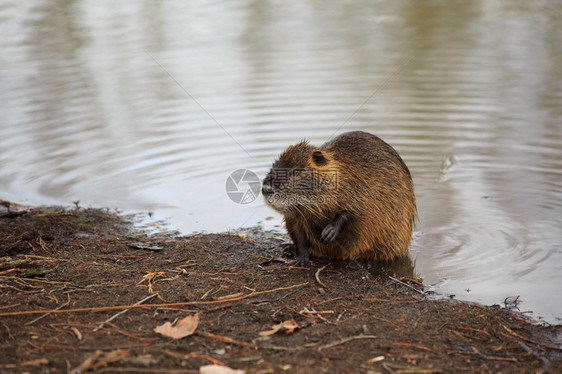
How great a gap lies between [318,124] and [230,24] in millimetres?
6896

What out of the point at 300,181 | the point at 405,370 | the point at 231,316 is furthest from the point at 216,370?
the point at 300,181

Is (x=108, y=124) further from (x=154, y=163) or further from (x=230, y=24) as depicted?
(x=230, y=24)

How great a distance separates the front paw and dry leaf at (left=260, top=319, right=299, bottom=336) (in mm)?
958

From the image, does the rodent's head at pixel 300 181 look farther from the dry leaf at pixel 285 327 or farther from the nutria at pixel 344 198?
the dry leaf at pixel 285 327

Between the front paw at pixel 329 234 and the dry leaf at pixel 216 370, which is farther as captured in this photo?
the front paw at pixel 329 234

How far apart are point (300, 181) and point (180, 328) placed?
1395mm

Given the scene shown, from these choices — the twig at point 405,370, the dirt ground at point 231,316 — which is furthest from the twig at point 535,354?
the twig at point 405,370

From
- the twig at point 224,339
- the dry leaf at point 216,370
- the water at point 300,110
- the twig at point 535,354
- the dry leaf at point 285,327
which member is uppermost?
the dry leaf at point 216,370

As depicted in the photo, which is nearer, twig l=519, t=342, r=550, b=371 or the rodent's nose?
twig l=519, t=342, r=550, b=371

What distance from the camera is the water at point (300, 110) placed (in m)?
5.06

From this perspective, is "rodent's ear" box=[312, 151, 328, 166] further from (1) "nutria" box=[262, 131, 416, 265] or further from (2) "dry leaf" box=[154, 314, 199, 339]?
(2) "dry leaf" box=[154, 314, 199, 339]

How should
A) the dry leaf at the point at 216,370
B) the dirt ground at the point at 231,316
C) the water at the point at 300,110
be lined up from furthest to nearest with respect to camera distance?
the water at the point at 300,110 → the dirt ground at the point at 231,316 → the dry leaf at the point at 216,370

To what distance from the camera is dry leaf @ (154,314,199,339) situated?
2.92 m

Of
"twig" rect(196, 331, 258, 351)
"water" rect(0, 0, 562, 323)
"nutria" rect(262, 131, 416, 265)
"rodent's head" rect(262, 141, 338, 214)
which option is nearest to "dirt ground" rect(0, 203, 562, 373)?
"twig" rect(196, 331, 258, 351)
